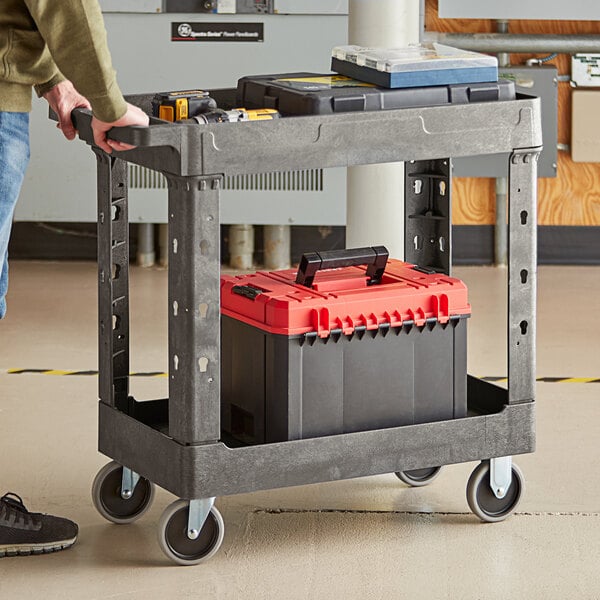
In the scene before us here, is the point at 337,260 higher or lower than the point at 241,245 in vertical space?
higher

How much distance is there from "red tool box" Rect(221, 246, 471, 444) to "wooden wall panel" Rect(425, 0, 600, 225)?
8.91ft

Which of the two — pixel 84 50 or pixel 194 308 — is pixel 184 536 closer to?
pixel 194 308

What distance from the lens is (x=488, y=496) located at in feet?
9.34

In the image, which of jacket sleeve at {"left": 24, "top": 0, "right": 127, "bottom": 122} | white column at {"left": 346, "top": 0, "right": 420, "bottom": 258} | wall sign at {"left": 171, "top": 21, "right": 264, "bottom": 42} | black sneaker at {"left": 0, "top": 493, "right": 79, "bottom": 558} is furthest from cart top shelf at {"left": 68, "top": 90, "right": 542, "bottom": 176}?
wall sign at {"left": 171, "top": 21, "right": 264, "bottom": 42}

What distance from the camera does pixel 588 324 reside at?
4.58 meters

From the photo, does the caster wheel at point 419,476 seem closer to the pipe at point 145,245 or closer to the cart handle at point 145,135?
the cart handle at point 145,135

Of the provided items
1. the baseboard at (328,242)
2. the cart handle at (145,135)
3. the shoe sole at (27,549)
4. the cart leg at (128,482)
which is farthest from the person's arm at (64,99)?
the baseboard at (328,242)

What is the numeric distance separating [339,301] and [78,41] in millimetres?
741

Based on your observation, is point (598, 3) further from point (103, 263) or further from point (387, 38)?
point (103, 263)

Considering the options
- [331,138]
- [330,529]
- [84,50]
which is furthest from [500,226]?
[84,50]

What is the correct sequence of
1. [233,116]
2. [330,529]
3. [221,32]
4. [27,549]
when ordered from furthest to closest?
1. [221,32]
2. [330,529]
3. [27,549]
4. [233,116]

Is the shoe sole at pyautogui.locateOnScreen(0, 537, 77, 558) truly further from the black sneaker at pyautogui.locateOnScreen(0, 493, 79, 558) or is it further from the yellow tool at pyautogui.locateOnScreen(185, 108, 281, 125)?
the yellow tool at pyautogui.locateOnScreen(185, 108, 281, 125)

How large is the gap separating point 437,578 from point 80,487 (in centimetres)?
91

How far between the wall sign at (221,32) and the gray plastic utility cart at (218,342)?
2.14 m
